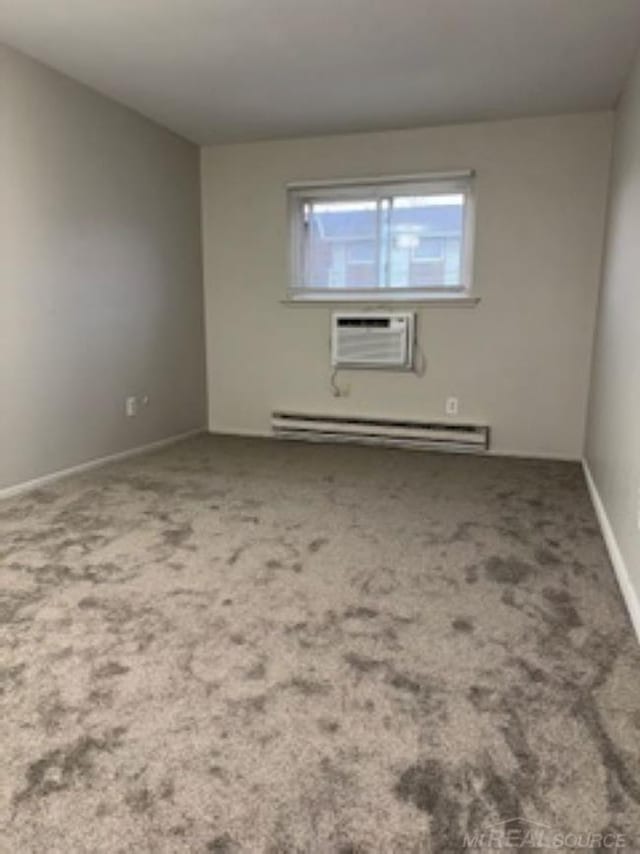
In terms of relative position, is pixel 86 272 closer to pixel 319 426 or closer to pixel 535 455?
pixel 319 426

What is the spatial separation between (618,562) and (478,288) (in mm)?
2355

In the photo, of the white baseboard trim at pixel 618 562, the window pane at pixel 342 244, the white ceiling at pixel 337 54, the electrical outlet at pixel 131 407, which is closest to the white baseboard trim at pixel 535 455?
the white baseboard trim at pixel 618 562

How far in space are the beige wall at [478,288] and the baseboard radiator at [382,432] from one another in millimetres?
98

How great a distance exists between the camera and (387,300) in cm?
420

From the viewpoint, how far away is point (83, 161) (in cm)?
335

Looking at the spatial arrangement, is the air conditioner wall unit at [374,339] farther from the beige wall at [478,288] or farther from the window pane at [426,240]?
the window pane at [426,240]

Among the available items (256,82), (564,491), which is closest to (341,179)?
(256,82)

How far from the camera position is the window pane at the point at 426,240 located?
405 cm

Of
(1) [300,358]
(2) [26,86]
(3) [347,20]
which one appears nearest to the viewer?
(3) [347,20]

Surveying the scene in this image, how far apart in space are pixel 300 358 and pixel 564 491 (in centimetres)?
219

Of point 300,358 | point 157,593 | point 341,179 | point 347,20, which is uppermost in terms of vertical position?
point 347,20

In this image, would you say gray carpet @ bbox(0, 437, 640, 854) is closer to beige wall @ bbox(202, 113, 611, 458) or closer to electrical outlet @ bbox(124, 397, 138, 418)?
electrical outlet @ bbox(124, 397, 138, 418)

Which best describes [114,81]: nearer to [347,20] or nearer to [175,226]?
[175,226]

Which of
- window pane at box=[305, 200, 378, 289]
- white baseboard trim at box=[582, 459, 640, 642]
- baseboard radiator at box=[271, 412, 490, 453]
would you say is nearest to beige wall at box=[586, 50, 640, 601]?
white baseboard trim at box=[582, 459, 640, 642]
